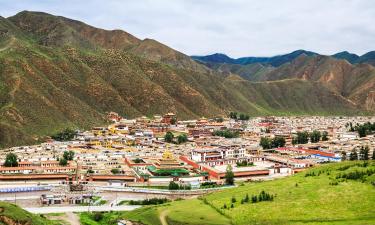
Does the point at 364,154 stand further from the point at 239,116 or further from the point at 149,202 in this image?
the point at 239,116

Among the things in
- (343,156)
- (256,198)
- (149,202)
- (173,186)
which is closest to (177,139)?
(343,156)

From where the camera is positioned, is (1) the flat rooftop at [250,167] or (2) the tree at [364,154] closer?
(1) the flat rooftop at [250,167]

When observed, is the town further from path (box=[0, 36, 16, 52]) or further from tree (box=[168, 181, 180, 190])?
path (box=[0, 36, 16, 52])

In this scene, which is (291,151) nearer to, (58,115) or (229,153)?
(229,153)

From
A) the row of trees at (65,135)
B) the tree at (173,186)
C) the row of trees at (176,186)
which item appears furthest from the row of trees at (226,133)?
the tree at (173,186)

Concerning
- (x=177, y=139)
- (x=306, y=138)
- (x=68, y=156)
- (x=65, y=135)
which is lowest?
(x=68, y=156)

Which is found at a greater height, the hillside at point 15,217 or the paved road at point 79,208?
the hillside at point 15,217

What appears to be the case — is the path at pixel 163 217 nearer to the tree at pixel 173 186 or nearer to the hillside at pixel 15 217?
the hillside at pixel 15 217
